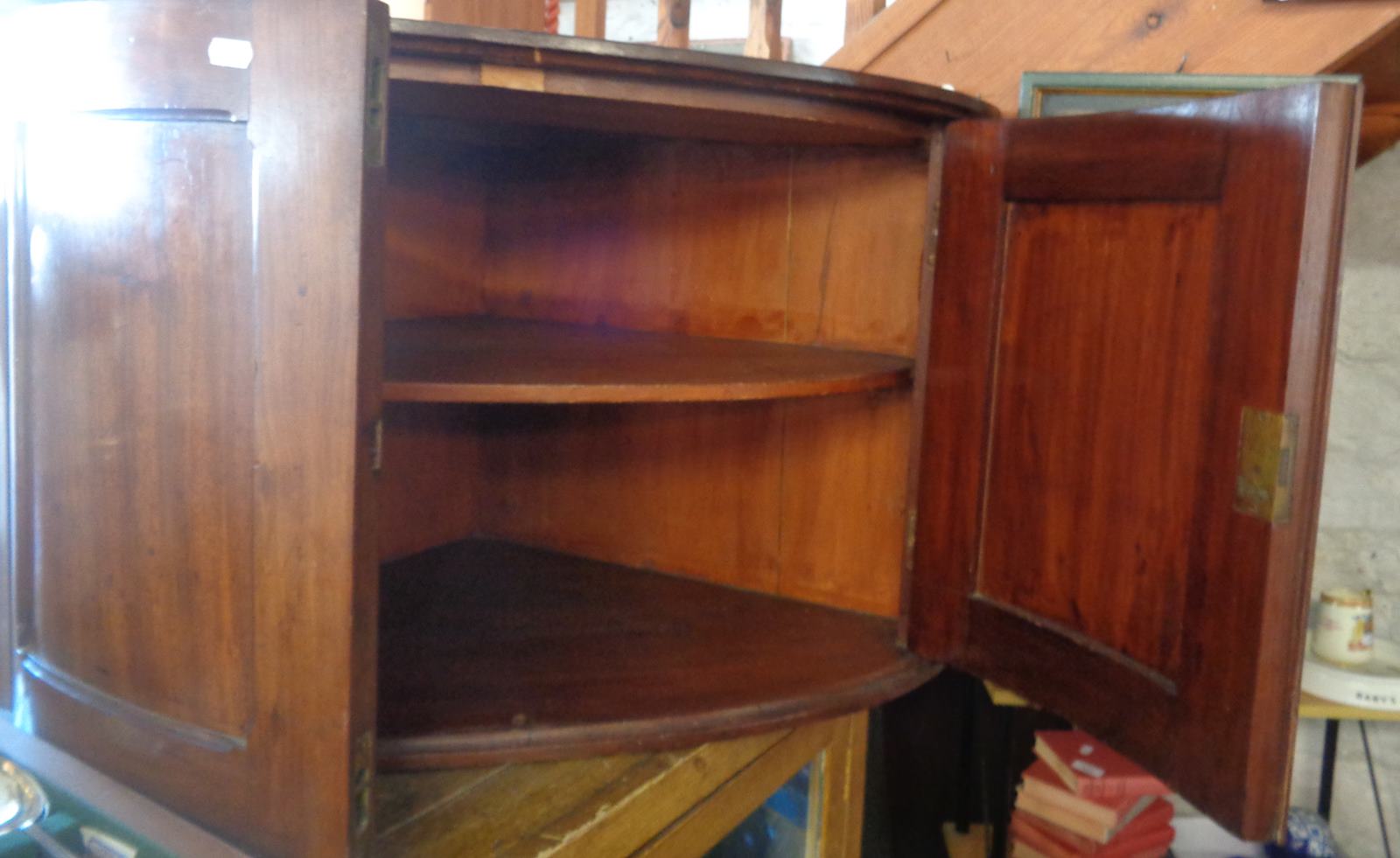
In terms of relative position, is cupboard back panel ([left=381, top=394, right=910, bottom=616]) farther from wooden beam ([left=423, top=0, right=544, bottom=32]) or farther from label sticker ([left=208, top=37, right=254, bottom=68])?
label sticker ([left=208, top=37, right=254, bottom=68])

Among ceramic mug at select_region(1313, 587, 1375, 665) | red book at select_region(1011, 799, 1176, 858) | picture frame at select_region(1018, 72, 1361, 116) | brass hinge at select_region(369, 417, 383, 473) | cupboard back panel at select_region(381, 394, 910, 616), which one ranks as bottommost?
red book at select_region(1011, 799, 1176, 858)

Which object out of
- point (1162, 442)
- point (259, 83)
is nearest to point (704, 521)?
point (1162, 442)

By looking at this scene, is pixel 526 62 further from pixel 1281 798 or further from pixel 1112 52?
pixel 1281 798

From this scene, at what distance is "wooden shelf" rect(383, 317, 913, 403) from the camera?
3.13ft

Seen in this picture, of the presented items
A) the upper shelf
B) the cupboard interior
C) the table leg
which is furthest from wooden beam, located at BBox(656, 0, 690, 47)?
the table leg

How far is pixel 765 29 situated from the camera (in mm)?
1527

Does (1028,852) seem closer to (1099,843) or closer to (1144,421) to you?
(1099,843)

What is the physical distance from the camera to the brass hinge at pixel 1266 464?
2.66 feet

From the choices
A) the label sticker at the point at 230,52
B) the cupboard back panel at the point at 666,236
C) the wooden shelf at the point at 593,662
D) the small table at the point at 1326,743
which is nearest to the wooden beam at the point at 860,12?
the cupboard back panel at the point at 666,236

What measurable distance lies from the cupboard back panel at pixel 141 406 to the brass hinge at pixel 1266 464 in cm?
75

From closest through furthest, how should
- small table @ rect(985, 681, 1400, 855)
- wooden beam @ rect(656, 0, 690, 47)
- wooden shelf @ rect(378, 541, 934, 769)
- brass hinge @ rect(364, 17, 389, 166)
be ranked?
brass hinge @ rect(364, 17, 389, 166) < wooden shelf @ rect(378, 541, 934, 769) < wooden beam @ rect(656, 0, 690, 47) < small table @ rect(985, 681, 1400, 855)

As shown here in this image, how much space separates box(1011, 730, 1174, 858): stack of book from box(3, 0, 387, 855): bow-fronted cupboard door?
4.47ft

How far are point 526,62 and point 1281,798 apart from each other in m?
0.86

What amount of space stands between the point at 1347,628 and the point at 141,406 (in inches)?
70.3
